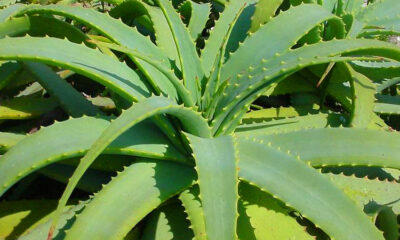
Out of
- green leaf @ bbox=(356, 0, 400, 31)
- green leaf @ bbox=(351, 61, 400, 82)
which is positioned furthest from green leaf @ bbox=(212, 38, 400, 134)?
green leaf @ bbox=(356, 0, 400, 31)

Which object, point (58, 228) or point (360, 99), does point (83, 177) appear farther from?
point (360, 99)

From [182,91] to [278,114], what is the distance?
46 cm

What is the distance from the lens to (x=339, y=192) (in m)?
0.98

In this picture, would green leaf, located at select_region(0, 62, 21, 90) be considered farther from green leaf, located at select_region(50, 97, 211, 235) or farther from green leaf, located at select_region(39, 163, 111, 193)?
green leaf, located at select_region(50, 97, 211, 235)

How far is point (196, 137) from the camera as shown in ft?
3.41

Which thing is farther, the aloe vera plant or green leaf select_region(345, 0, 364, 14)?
green leaf select_region(345, 0, 364, 14)

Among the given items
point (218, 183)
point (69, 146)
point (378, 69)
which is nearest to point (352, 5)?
point (378, 69)

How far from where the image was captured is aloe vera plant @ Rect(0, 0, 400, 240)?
941mm

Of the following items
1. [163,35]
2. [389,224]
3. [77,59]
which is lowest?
[389,224]

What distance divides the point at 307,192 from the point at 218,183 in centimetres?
19

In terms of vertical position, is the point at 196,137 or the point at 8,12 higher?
the point at 8,12

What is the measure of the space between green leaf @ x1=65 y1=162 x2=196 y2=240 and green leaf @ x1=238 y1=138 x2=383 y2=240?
0.50 ft

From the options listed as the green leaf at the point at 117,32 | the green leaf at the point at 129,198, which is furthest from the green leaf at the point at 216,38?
the green leaf at the point at 129,198

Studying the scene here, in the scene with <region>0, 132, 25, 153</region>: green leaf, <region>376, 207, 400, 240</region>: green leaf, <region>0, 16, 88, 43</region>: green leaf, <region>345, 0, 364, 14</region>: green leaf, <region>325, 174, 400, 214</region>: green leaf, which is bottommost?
<region>376, 207, 400, 240</region>: green leaf
